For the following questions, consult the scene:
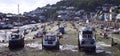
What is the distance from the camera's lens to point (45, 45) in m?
43.4

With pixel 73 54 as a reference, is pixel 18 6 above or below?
above

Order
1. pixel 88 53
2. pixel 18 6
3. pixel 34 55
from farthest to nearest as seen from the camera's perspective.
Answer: pixel 18 6
pixel 88 53
pixel 34 55

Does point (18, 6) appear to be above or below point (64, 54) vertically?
above

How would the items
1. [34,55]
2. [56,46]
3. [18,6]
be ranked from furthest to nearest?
[18,6], [56,46], [34,55]

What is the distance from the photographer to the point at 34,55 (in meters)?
38.7

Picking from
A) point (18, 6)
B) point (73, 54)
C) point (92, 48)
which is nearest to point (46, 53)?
point (73, 54)

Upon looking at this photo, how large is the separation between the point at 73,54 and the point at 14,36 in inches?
425

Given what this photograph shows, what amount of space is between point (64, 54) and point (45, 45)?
430 centimetres

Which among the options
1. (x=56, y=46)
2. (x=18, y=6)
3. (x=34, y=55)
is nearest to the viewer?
(x=34, y=55)

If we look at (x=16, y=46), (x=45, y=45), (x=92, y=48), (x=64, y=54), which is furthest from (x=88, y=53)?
(x=16, y=46)

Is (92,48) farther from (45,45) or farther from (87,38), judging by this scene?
(45,45)

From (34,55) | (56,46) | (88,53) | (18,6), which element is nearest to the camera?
(34,55)

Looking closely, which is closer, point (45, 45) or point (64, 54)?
point (64, 54)

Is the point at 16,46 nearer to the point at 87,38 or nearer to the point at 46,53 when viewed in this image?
the point at 46,53
